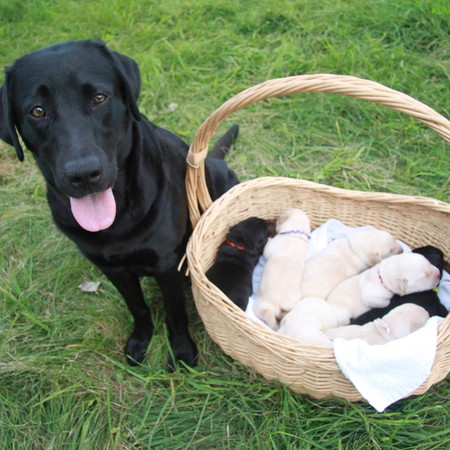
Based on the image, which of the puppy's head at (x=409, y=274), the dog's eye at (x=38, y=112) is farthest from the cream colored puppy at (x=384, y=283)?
the dog's eye at (x=38, y=112)

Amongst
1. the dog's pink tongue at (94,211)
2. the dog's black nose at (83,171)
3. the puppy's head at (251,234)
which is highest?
the dog's black nose at (83,171)

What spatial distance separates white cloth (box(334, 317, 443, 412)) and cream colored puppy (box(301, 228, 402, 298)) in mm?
572

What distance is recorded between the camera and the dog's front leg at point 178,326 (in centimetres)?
205

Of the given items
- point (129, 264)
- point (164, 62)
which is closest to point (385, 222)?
point (129, 264)

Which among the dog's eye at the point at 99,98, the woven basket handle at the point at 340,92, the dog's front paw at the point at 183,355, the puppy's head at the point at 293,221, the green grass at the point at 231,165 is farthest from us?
the puppy's head at the point at 293,221

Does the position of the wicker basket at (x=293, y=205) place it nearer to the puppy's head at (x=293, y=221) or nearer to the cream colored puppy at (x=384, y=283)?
the puppy's head at (x=293, y=221)

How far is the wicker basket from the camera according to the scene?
5.51 ft

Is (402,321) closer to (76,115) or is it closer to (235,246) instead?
(235,246)

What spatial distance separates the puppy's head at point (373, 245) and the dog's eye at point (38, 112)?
1.50m

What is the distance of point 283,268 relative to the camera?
2195mm

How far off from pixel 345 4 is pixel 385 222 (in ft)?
7.98

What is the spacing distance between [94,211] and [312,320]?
37.8 inches

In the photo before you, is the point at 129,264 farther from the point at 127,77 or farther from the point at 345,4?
the point at 345,4

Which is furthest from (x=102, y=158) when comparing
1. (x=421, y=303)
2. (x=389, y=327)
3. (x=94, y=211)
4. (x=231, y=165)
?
(x=231, y=165)
